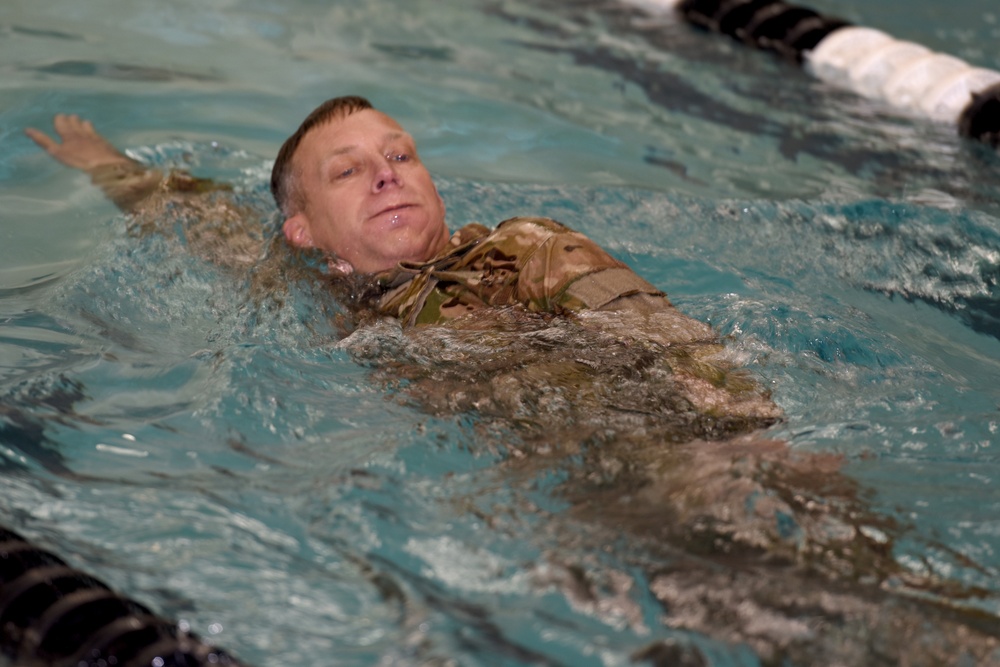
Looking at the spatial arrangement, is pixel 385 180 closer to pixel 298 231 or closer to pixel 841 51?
pixel 298 231

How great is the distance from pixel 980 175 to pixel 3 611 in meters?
4.63

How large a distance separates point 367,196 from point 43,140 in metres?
2.19

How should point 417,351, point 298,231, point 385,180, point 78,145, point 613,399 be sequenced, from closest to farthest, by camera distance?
point 613,399, point 417,351, point 385,180, point 298,231, point 78,145

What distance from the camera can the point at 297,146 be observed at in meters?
3.90

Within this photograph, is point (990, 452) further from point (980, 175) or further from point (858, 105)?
point (858, 105)

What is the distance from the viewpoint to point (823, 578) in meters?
2.18

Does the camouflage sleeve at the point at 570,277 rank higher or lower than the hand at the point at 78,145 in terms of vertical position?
higher

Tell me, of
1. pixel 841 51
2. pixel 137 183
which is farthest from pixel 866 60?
pixel 137 183

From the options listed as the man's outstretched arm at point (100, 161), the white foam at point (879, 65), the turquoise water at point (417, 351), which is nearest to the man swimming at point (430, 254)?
the turquoise water at point (417, 351)

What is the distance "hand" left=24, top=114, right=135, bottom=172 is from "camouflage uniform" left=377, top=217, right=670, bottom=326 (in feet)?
6.53

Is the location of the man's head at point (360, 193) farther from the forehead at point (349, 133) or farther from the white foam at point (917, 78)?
the white foam at point (917, 78)

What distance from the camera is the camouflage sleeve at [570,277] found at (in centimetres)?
314

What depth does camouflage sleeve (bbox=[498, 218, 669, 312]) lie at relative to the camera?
3.14 meters

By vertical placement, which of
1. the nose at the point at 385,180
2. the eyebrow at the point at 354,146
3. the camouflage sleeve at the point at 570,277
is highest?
the eyebrow at the point at 354,146
